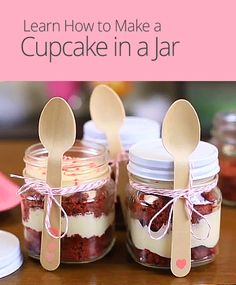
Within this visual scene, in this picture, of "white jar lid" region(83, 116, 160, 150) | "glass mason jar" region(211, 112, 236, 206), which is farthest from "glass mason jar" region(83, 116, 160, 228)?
"glass mason jar" region(211, 112, 236, 206)

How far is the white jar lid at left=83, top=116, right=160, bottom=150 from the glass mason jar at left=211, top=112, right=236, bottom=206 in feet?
0.36

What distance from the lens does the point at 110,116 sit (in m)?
0.90

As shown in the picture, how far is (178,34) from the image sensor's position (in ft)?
2.25

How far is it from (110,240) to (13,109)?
4.44 ft

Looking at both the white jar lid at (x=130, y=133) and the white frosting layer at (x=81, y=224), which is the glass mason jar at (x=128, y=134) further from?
the white frosting layer at (x=81, y=224)

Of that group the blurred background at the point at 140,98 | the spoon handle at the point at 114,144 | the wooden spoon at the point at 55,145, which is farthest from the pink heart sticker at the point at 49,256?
the blurred background at the point at 140,98

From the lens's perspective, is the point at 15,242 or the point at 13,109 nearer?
the point at 15,242

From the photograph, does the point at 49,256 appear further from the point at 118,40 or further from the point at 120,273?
the point at 118,40

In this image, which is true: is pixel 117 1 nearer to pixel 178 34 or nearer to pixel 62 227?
pixel 178 34

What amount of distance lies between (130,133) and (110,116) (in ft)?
0.13

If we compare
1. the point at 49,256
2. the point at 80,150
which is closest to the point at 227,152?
the point at 80,150

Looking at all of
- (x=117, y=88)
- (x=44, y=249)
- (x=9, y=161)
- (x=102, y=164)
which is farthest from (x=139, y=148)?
(x=117, y=88)

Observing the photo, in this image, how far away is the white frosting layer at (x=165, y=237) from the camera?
0.70 meters

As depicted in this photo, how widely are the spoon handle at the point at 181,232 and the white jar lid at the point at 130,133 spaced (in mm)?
225
